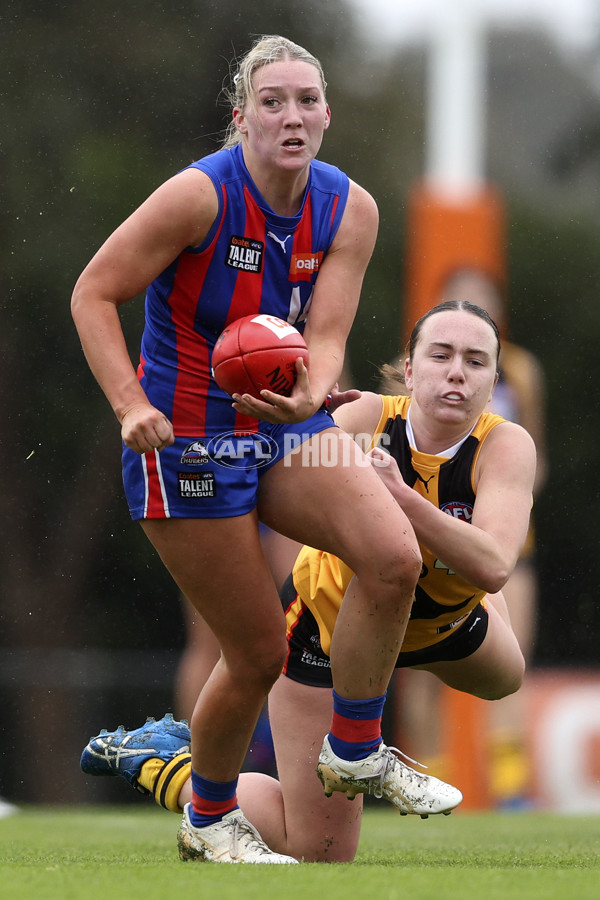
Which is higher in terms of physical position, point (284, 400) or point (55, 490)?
point (284, 400)

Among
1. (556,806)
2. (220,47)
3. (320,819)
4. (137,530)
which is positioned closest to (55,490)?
(137,530)

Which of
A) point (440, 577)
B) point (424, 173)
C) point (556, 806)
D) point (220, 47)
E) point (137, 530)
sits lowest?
point (556, 806)

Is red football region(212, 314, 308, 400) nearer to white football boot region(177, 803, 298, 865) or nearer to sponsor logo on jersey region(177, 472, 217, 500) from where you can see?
sponsor logo on jersey region(177, 472, 217, 500)

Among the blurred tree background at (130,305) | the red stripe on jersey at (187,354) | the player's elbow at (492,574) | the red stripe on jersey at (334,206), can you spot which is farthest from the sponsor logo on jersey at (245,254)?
the blurred tree background at (130,305)

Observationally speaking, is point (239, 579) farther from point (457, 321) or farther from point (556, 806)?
point (556, 806)

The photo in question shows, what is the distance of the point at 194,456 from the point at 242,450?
139mm

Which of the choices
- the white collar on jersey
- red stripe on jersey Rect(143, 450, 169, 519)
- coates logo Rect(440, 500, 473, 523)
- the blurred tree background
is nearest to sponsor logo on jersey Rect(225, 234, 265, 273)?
red stripe on jersey Rect(143, 450, 169, 519)

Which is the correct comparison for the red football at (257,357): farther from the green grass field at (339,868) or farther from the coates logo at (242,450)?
the green grass field at (339,868)

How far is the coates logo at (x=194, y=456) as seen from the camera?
4.04m

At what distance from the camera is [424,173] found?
1612cm

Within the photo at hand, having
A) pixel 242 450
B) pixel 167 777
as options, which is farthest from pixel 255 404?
pixel 167 777

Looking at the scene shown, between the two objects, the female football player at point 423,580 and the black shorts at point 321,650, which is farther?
the black shorts at point 321,650

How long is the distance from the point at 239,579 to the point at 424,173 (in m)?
12.7

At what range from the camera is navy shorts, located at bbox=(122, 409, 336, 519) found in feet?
13.2
